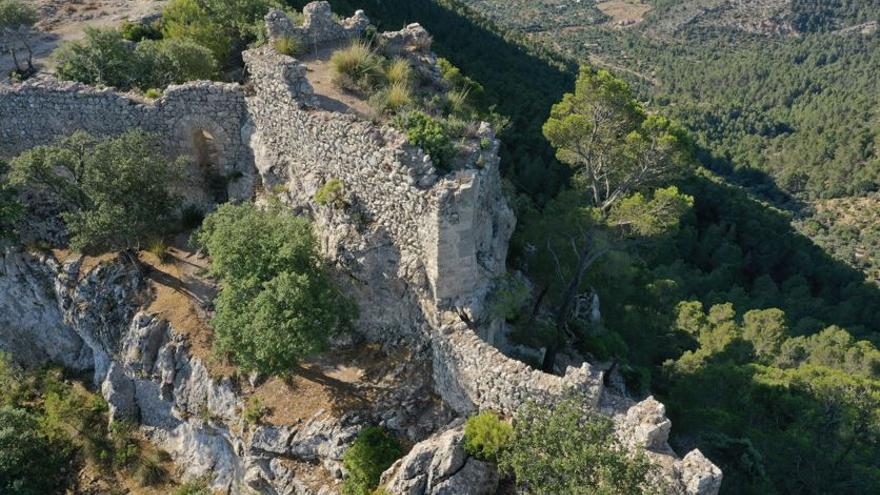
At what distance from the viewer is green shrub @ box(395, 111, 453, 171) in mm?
14156

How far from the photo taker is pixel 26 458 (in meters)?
17.3

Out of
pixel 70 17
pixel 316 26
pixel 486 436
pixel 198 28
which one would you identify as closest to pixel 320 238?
pixel 486 436

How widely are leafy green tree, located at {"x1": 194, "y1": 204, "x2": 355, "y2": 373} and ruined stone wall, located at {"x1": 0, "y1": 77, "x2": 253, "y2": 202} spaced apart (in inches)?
178

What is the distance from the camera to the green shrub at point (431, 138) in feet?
46.4

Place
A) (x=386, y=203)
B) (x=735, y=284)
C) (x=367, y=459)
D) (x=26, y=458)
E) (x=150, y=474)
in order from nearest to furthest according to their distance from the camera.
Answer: (x=367, y=459), (x=386, y=203), (x=150, y=474), (x=26, y=458), (x=735, y=284)

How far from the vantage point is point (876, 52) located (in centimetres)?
13900

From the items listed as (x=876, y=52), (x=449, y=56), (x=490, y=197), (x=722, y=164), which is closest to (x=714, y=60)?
(x=876, y=52)

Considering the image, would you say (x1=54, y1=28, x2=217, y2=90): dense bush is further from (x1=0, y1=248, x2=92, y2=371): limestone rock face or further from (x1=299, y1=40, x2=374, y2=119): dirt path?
(x1=0, y1=248, x2=92, y2=371): limestone rock face

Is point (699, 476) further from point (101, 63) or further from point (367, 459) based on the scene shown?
point (101, 63)

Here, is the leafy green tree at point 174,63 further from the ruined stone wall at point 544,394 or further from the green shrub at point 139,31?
the ruined stone wall at point 544,394

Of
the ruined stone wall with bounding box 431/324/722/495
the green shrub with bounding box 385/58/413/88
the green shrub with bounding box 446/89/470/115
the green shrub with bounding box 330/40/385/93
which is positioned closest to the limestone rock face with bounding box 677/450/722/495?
the ruined stone wall with bounding box 431/324/722/495

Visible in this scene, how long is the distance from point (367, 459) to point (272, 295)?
4083 mm

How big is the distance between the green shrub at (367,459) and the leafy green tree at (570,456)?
2587mm

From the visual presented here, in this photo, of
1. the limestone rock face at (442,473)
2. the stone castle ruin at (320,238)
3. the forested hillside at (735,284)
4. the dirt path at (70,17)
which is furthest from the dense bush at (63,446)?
the dirt path at (70,17)
